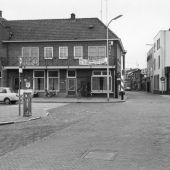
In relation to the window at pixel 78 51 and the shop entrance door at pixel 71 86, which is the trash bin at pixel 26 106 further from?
the window at pixel 78 51

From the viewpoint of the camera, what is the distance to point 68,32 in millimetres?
46469

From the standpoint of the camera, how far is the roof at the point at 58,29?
45.9m

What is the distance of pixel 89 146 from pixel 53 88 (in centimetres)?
3538

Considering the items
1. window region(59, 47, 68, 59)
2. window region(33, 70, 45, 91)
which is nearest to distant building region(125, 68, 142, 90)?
window region(59, 47, 68, 59)

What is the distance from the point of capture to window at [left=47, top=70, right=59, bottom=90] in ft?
150

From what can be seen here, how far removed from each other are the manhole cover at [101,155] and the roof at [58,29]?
36.0m

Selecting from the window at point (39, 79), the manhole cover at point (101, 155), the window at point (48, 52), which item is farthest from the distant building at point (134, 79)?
the manhole cover at point (101, 155)

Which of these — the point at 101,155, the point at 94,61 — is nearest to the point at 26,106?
the point at 101,155

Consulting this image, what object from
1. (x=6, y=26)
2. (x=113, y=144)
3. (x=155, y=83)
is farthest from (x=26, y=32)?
(x=113, y=144)

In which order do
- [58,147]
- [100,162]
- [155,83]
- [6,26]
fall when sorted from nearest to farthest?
[100,162], [58,147], [6,26], [155,83]

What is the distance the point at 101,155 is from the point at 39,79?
37298mm

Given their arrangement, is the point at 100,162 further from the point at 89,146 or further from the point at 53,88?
the point at 53,88

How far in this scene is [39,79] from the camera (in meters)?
46.1

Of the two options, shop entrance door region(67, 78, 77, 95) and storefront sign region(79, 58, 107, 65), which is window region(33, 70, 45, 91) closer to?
shop entrance door region(67, 78, 77, 95)
